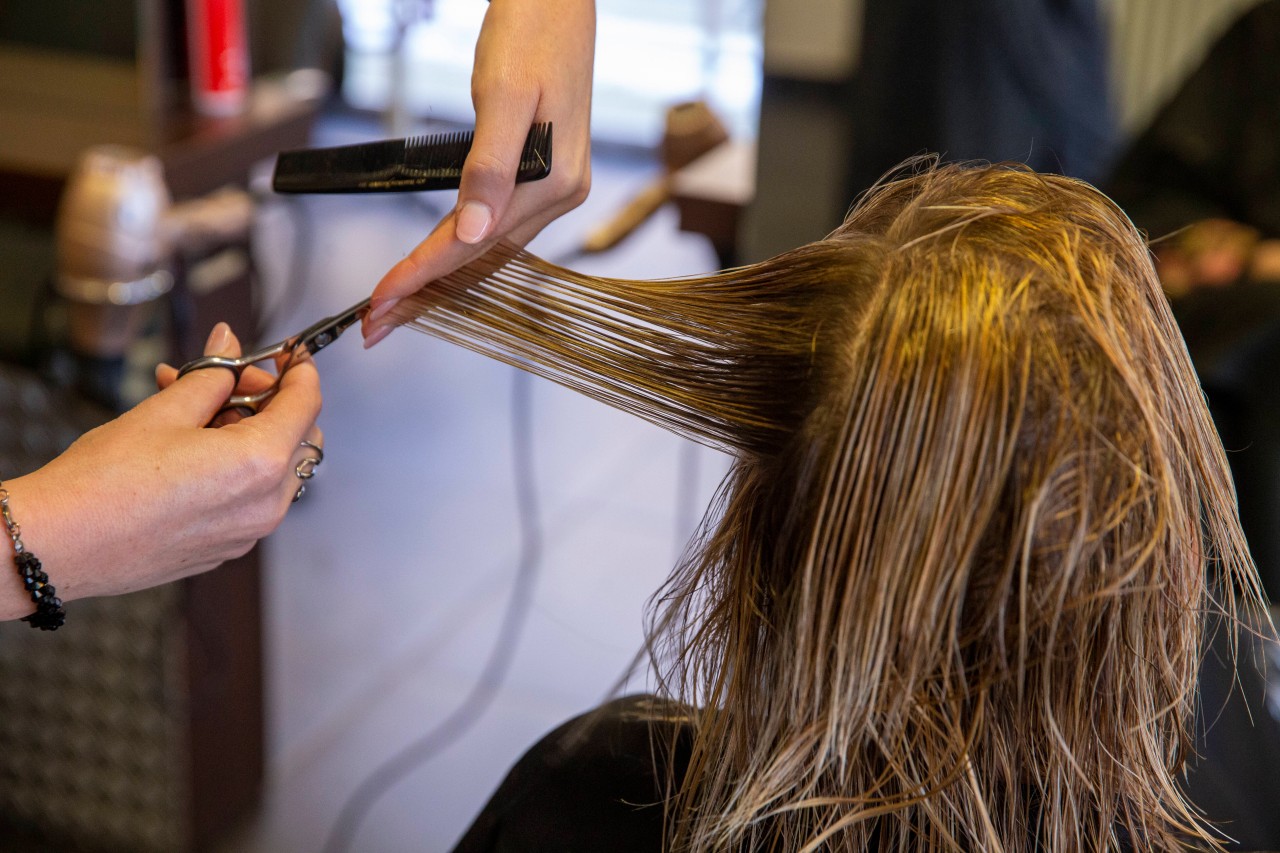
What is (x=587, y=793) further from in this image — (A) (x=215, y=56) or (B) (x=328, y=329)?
(A) (x=215, y=56)

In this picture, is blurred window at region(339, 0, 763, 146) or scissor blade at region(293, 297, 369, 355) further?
blurred window at region(339, 0, 763, 146)

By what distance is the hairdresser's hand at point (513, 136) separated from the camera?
0.84 m

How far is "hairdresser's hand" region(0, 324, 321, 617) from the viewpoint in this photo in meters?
0.78

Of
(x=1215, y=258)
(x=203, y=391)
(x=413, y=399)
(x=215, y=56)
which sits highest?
(x=215, y=56)

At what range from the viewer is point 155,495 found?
2.56ft

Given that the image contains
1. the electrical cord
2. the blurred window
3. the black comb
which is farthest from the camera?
the blurred window

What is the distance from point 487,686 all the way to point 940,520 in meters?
1.88

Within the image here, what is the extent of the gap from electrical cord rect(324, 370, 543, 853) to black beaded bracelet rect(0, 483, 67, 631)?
129 centimetres

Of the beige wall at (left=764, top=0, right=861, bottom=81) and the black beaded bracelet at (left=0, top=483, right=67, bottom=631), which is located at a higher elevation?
the beige wall at (left=764, top=0, right=861, bottom=81)

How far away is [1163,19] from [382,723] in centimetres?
276

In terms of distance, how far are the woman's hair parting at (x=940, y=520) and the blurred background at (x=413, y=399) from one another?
0.76 feet

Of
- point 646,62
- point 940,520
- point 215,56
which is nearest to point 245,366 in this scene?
point 940,520

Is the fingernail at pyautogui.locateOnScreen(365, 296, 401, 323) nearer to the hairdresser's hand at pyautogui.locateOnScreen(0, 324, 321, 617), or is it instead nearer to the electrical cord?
the hairdresser's hand at pyautogui.locateOnScreen(0, 324, 321, 617)

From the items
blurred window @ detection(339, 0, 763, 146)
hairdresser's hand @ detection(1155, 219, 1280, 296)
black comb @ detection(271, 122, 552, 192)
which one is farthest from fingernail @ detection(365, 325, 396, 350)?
→ blurred window @ detection(339, 0, 763, 146)
